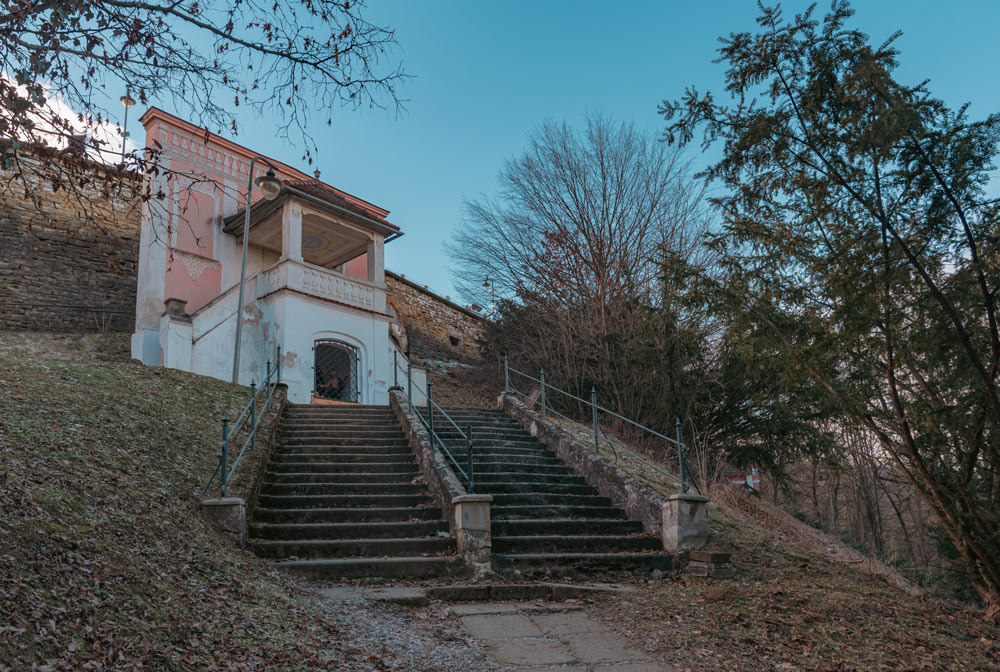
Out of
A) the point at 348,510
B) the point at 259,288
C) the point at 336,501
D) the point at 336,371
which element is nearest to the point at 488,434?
the point at 336,501

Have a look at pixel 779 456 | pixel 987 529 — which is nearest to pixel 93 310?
pixel 779 456

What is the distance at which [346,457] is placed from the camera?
9.73 m

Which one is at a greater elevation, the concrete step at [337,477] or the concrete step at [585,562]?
the concrete step at [337,477]

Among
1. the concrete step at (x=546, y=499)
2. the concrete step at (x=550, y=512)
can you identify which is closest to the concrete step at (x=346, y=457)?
the concrete step at (x=546, y=499)

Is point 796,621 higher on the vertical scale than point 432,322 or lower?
lower

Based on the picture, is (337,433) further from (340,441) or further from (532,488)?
(532,488)

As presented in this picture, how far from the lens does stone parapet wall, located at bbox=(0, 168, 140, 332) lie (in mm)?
16516

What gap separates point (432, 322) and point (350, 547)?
17198 mm

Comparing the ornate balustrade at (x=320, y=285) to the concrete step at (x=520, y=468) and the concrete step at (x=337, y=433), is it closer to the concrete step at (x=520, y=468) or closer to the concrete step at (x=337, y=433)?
the concrete step at (x=337, y=433)

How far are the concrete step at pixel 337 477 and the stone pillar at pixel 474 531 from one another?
2.00m

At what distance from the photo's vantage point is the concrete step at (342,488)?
840 centimetres

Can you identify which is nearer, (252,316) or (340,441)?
(340,441)

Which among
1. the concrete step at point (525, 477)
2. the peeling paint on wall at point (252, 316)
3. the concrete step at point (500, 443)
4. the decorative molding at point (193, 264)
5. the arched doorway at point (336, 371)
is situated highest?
the decorative molding at point (193, 264)

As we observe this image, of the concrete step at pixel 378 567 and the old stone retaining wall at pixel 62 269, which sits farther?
the old stone retaining wall at pixel 62 269
